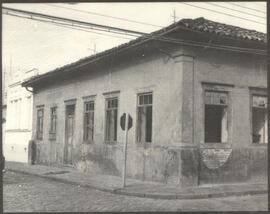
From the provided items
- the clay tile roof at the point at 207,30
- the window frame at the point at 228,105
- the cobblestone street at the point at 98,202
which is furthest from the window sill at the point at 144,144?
the clay tile roof at the point at 207,30

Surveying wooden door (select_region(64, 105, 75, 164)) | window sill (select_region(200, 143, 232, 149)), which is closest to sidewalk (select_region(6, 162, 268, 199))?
window sill (select_region(200, 143, 232, 149))

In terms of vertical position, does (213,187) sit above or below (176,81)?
below

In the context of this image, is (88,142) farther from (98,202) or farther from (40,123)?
(98,202)

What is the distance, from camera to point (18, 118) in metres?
25.5

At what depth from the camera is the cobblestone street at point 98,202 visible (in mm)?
9305

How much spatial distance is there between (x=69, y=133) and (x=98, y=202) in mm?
9788

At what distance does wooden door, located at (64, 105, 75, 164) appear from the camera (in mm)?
19125

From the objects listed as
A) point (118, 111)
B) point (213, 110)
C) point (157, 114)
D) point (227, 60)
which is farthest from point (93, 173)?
point (227, 60)

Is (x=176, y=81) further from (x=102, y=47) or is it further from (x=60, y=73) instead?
(x=60, y=73)

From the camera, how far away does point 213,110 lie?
13555 mm

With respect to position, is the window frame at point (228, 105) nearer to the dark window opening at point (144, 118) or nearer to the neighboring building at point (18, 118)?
the dark window opening at point (144, 118)

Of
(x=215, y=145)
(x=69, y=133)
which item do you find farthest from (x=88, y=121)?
(x=215, y=145)

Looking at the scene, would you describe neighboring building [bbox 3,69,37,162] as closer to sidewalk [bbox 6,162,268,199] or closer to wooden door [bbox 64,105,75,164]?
wooden door [bbox 64,105,75,164]

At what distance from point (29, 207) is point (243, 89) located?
7.44 m
